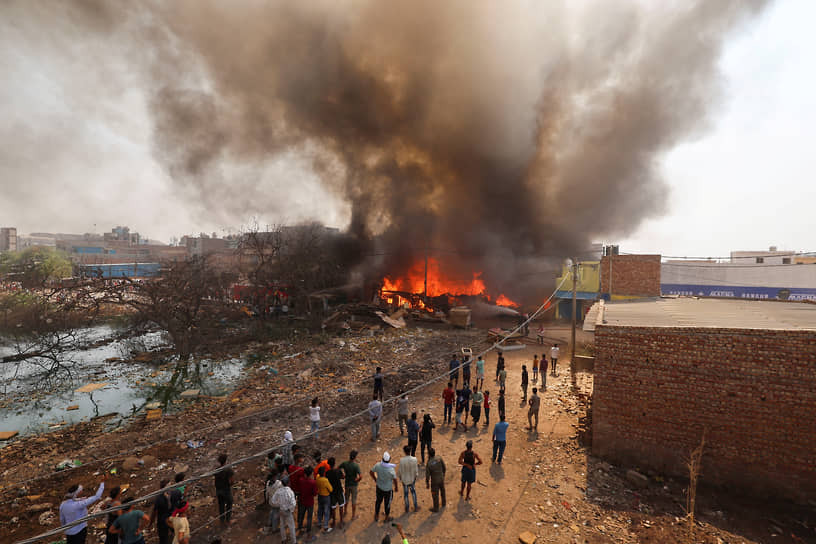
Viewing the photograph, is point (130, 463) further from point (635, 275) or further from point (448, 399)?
point (635, 275)

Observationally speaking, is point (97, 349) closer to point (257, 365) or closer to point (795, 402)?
point (257, 365)

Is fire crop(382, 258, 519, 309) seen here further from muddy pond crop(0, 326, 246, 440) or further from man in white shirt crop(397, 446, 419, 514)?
man in white shirt crop(397, 446, 419, 514)

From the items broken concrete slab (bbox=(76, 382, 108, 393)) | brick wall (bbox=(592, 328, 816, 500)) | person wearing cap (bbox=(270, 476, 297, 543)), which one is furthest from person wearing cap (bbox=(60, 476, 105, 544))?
broken concrete slab (bbox=(76, 382, 108, 393))

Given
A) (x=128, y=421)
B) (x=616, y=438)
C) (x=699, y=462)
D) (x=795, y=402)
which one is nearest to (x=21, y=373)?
(x=128, y=421)

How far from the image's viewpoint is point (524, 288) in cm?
3078

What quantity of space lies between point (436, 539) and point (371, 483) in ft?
6.68

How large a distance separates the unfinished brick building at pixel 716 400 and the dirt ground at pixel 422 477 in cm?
48

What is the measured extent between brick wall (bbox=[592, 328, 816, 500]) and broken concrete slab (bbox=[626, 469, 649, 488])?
0.47 meters

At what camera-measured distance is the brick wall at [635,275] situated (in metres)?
18.4

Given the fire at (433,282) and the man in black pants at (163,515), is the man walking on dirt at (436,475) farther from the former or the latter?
the fire at (433,282)

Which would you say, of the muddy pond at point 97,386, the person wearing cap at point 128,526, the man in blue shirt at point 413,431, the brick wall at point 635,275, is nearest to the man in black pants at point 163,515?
the person wearing cap at point 128,526

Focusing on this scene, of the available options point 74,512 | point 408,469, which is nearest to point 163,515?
point 74,512

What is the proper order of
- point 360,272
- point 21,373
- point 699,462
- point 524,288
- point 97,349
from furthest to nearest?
point 360,272 → point 524,288 → point 97,349 → point 21,373 → point 699,462

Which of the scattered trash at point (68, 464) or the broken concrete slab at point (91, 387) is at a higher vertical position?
the scattered trash at point (68, 464)
